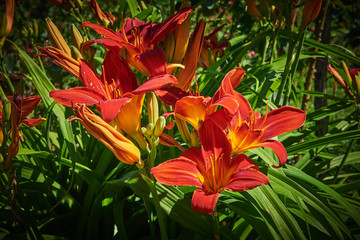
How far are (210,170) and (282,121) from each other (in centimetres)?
18

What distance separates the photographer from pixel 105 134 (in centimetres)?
49

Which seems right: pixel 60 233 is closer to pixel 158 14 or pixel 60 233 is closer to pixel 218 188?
pixel 218 188

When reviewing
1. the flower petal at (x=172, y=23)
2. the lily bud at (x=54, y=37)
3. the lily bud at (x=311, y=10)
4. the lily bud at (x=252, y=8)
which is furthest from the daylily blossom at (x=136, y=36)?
the lily bud at (x=252, y=8)

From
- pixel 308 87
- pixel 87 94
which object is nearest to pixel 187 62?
pixel 87 94

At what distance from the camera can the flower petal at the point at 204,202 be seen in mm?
477

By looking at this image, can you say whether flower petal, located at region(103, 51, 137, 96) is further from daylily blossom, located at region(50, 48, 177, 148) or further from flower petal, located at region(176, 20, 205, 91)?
flower petal, located at region(176, 20, 205, 91)

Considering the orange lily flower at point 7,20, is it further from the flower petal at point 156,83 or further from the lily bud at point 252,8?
the lily bud at point 252,8

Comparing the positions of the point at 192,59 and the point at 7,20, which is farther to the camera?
the point at 7,20

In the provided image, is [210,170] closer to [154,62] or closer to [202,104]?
[202,104]

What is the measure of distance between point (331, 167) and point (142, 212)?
0.73 metres

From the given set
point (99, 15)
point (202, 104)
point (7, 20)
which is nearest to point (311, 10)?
point (202, 104)

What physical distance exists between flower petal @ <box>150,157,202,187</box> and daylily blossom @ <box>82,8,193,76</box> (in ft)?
0.70

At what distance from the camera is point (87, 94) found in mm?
543

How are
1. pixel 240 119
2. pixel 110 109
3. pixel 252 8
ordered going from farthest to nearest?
pixel 252 8, pixel 240 119, pixel 110 109
